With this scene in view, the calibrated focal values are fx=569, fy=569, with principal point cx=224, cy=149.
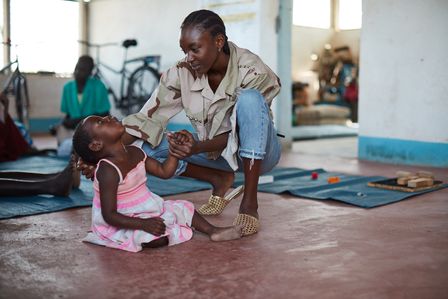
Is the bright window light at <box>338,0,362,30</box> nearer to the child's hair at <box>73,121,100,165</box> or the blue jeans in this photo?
the blue jeans

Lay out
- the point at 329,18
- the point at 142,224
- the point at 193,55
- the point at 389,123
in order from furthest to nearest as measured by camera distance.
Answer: the point at 329,18
the point at 389,123
the point at 193,55
the point at 142,224

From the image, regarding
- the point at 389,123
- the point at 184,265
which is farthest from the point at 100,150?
the point at 389,123

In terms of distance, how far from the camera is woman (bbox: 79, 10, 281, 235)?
231cm

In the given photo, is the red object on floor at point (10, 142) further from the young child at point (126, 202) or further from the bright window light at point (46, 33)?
the bright window light at point (46, 33)

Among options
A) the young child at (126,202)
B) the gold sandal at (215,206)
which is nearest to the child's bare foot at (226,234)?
the young child at (126,202)

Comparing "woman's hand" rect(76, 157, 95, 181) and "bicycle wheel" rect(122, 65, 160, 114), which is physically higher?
"bicycle wheel" rect(122, 65, 160, 114)

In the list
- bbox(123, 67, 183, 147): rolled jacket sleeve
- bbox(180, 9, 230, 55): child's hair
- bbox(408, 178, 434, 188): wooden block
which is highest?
bbox(180, 9, 230, 55): child's hair

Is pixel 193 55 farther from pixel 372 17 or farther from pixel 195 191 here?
pixel 372 17

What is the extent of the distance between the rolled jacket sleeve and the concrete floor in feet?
1.54

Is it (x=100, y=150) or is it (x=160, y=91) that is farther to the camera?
(x=160, y=91)

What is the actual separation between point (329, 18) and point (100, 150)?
1034 centimetres

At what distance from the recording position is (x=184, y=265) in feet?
6.08

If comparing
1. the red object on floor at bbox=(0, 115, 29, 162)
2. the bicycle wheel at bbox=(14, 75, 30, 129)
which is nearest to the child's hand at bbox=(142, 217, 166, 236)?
the red object on floor at bbox=(0, 115, 29, 162)

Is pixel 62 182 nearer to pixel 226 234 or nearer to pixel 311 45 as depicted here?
pixel 226 234
